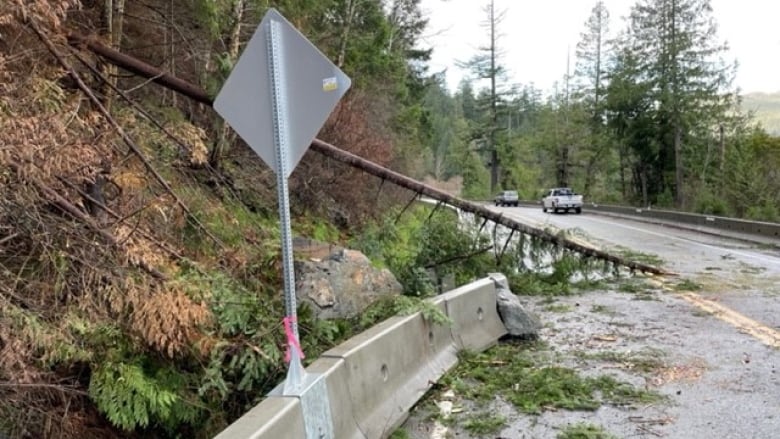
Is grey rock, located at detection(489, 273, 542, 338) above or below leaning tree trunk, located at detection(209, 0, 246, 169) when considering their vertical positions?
below

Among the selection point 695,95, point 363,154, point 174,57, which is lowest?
point 363,154

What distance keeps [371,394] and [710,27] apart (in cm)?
4122

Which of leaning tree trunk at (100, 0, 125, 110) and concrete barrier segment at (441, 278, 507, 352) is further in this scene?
leaning tree trunk at (100, 0, 125, 110)

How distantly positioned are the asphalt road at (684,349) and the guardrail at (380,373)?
1.11 feet

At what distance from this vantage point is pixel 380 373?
4637 millimetres

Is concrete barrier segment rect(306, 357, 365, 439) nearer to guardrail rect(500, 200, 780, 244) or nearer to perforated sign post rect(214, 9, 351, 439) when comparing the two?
perforated sign post rect(214, 9, 351, 439)

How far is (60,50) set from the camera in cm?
563

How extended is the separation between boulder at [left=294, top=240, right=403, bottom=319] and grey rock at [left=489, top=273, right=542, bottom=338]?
1307 mm

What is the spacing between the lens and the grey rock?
7.23 m

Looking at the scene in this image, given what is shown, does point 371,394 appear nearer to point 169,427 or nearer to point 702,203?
point 169,427

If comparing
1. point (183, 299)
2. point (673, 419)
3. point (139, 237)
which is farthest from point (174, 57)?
point (673, 419)

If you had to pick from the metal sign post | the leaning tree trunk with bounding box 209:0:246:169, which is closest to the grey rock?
the metal sign post

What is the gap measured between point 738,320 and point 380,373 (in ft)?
19.1

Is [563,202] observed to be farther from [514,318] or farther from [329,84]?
[329,84]
